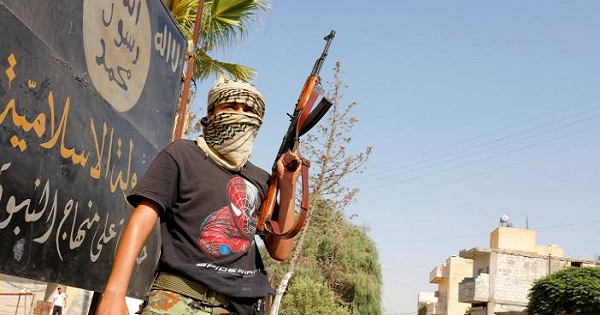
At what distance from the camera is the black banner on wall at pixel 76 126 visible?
2.69 m

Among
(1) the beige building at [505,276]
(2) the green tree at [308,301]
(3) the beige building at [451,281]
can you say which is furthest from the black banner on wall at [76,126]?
(3) the beige building at [451,281]

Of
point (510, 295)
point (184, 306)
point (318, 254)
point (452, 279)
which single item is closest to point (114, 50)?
point (184, 306)

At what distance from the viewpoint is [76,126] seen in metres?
3.23

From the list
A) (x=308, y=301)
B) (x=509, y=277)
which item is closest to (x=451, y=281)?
(x=509, y=277)

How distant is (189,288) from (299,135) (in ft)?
3.80

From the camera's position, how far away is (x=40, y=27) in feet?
9.06

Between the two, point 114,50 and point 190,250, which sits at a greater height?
point 114,50

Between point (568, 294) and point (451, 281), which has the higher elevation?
point (451, 281)

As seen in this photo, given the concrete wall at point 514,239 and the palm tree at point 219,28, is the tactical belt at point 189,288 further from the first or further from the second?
the concrete wall at point 514,239

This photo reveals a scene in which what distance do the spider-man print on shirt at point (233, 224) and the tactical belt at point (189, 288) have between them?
0.13 metres

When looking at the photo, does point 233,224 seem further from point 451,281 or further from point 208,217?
point 451,281

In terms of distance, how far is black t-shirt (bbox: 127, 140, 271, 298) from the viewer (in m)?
2.53

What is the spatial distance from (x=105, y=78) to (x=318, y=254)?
3603cm

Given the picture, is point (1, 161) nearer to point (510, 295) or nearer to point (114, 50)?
point (114, 50)
